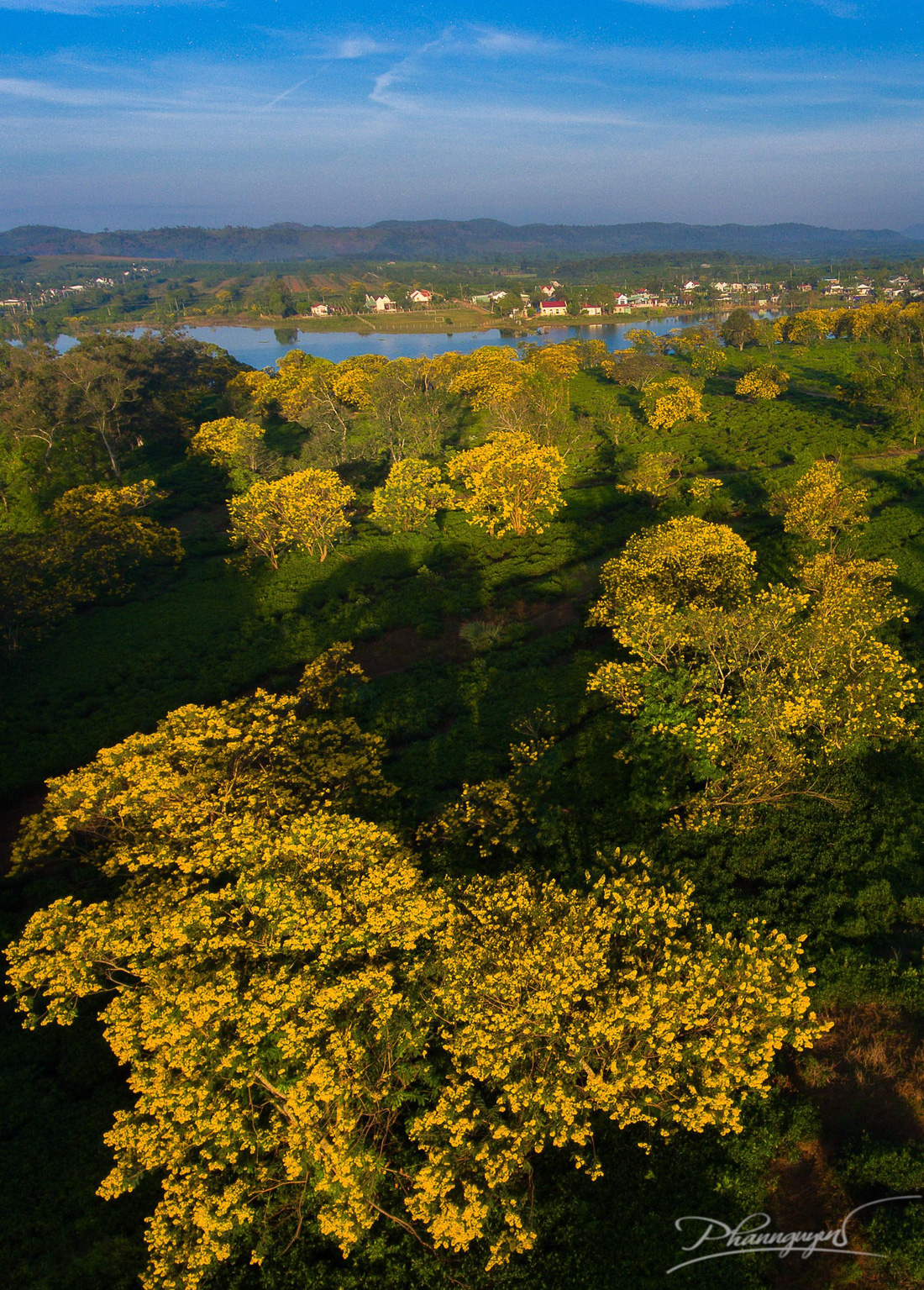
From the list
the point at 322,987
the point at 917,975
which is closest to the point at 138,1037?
the point at 322,987

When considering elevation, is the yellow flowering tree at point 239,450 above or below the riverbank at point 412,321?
below

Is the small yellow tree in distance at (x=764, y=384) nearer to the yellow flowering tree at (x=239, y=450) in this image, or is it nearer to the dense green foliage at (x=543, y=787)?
the dense green foliage at (x=543, y=787)

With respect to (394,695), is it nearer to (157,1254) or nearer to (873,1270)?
(157,1254)

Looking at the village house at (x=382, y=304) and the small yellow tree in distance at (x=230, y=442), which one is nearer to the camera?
the small yellow tree in distance at (x=230, y=442)

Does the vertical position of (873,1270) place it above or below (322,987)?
below

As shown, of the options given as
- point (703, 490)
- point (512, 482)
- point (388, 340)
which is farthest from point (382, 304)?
point (703, 490)

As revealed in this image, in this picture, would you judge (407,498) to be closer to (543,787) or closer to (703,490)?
(703,490)

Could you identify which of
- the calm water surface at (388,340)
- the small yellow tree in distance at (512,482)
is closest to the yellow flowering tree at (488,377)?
the small yellow tree in distance at (512,482)
